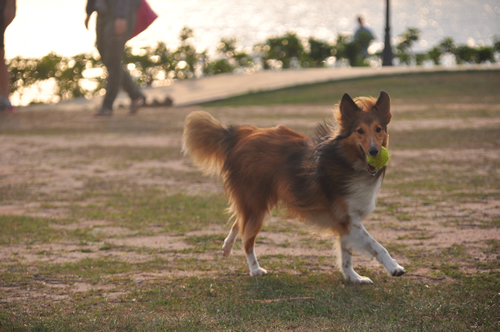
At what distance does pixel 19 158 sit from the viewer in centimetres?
1004

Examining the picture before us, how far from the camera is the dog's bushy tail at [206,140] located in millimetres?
5461

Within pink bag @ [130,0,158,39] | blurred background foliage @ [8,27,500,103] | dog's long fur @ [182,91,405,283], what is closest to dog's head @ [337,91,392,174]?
dog's long fur @ [182,91,405,283]

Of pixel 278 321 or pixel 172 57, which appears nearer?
pixel 278 321

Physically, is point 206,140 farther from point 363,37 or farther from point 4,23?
point 363,37

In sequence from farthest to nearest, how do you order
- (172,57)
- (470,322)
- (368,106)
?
(172,57), (368,106), (470,322)

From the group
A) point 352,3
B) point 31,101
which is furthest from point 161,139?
point 352,3

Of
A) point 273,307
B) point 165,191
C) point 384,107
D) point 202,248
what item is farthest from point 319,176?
point 165,191

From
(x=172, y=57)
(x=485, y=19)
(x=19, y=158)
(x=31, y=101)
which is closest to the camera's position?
(x=19, y=158)

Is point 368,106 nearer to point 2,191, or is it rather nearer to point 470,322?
point 470,322

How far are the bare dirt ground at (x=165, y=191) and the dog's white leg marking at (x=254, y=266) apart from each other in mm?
228

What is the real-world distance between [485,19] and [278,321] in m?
39.2

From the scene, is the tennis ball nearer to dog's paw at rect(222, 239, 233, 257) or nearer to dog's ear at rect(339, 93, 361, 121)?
dog's ear at rect(339, 93, 361, 121)

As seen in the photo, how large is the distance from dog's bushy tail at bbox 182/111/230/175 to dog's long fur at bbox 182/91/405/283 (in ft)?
0.34

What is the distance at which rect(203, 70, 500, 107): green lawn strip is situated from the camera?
16969 millimetres
